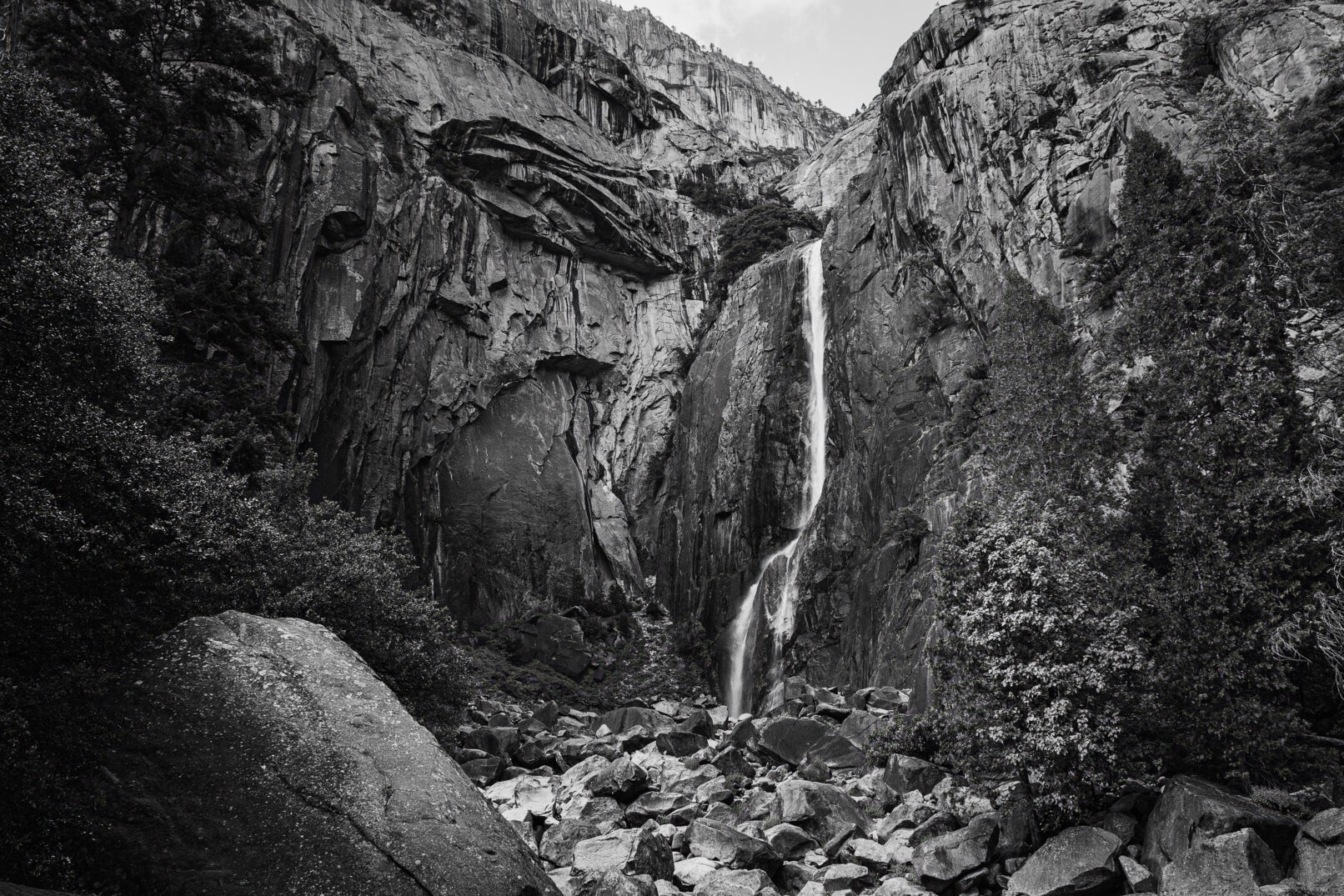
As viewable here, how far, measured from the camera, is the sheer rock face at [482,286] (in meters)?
37.5

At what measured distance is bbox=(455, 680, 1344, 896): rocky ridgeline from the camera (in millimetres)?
11000

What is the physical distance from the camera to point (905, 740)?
59.1ft

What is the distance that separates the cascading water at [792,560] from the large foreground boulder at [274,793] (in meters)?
26.5

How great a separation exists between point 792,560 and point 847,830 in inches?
898

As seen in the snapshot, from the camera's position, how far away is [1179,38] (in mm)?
29344

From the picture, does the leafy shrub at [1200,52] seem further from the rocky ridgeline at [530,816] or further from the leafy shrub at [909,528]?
the rocky ridgeline at [530,816]

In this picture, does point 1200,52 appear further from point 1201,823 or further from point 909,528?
point 1201,823

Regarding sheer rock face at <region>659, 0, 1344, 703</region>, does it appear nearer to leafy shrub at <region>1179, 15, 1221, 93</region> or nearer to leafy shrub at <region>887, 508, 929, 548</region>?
leafy shrub at <region>887, 508, 929, 548</region>

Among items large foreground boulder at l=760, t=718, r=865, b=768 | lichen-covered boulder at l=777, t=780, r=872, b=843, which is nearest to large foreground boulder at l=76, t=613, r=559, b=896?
lichen-covered boulder at l=777, t=780, r=872, b=843

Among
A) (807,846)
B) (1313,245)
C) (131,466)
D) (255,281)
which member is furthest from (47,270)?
(1313,245)

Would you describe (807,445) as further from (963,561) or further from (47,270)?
(47,270)

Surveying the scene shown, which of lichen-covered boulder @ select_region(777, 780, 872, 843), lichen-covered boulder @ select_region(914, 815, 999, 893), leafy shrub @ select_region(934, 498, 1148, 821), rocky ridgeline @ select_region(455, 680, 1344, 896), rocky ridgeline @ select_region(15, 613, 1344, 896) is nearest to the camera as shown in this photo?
rocky ridgeline @ select_region(15, 613, 1344, 896)

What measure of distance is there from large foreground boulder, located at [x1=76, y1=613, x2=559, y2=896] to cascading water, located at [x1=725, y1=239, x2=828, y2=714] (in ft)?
86.8

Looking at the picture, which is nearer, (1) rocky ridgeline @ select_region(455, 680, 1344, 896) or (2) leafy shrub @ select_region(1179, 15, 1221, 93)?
(1) rocky ridgeline @ select_region(455, 680, 1344, 896)
